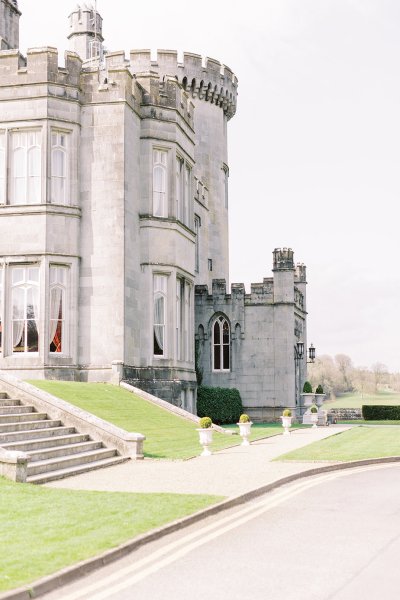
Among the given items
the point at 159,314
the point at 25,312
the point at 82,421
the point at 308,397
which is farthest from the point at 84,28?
the point at 82,421

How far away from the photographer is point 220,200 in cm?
5269

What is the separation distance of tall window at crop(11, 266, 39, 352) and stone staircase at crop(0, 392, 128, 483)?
8.80m

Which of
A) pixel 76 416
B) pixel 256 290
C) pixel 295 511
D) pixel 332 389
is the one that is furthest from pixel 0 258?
pixel 332 389

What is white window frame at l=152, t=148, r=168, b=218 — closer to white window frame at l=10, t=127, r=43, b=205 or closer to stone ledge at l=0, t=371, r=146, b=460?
white window frame at l=10, t=127, r=43, b=205

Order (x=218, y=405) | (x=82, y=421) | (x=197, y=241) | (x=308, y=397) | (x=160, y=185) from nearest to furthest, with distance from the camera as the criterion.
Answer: (x=82, y=421), (x=160, y=185), (x=218, y=405), (x=308, y=397), (x=197, y=241)

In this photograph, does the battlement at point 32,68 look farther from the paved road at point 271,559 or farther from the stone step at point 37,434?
the paved road at point 271,559

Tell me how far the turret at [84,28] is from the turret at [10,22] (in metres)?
11.5

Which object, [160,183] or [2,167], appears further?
Result: [160,183]

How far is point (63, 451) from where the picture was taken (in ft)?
59.0

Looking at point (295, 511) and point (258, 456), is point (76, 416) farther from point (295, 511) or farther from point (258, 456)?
point (295, 511)

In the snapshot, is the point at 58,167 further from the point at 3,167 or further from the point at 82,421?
the point at 82,421

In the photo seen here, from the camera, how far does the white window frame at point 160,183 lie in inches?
1300

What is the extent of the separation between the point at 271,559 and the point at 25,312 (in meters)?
22.2

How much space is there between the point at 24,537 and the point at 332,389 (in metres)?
118
